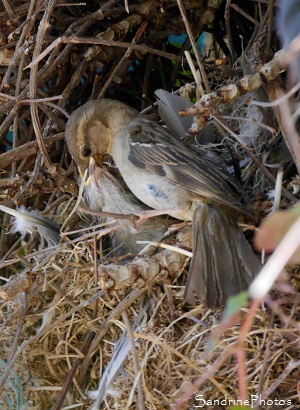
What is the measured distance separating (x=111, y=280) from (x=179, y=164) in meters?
0.28

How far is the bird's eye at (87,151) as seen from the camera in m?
1.57

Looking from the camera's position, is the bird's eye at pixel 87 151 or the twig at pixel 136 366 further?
the bird's eye at pixel 87 151

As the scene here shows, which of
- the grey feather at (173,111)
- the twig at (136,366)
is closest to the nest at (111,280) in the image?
the twig at (136,366)

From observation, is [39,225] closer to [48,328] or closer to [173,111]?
[48,328]

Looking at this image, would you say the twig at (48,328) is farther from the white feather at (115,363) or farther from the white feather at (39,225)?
the white feather at (39,225)

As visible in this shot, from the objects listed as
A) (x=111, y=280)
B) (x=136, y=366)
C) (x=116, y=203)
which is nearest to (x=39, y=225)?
(x=116, y=203)

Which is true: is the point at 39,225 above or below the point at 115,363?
above

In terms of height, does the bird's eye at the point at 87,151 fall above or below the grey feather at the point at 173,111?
below

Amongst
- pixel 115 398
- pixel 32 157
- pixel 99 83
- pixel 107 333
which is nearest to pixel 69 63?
pixel 99 83

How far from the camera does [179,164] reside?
4.59ft

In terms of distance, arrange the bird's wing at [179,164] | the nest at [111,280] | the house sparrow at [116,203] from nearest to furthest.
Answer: the nest at [111,280] → the bird's wing at [179,164] → the house sparrow at [116,203]

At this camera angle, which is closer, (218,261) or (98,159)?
(218,261)

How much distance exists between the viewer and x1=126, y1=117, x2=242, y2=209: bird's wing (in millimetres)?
1332

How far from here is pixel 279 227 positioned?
0.50 meters
